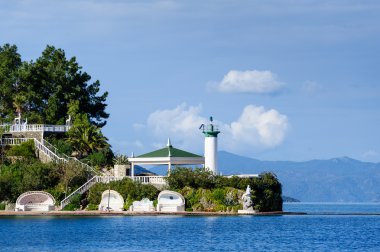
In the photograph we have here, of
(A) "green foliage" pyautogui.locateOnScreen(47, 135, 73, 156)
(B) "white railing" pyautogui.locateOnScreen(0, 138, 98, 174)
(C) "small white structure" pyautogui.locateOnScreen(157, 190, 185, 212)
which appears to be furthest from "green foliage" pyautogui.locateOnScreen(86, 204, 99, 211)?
(A) "green foliage" pyautogui.locateOnScreen(47, 135, 73, 156)

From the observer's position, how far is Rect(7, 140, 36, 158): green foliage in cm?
8131

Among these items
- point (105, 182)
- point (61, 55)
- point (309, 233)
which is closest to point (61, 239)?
point (309, 233)

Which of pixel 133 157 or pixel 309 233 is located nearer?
pixel 309 233

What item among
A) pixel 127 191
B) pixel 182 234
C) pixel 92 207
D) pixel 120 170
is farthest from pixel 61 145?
pixel 182 234

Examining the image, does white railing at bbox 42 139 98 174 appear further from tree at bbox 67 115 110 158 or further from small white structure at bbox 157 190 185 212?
small white structure at bbox 157 190 185 212

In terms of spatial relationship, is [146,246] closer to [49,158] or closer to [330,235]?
[330,235]

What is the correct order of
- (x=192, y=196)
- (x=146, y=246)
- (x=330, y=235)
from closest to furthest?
(x=146, y=246)
(x=330, y=235)
(x=192, y=196)

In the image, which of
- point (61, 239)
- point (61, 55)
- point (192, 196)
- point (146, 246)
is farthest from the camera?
point (61, 55)

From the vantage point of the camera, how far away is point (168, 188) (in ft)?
248

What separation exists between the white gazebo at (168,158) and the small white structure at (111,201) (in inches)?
187

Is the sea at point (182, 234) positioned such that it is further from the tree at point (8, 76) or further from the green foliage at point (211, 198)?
the tree at point (8, 76)

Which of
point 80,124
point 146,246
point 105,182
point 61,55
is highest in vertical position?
point 61,55

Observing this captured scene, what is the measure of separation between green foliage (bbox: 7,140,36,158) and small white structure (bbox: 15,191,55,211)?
5.71m

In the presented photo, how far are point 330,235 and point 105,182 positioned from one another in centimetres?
2215
